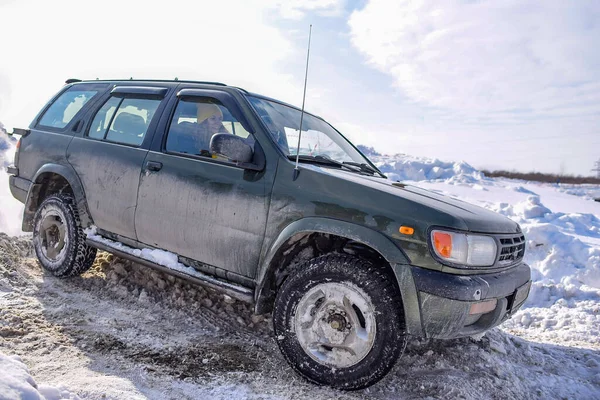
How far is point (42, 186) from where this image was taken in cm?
429

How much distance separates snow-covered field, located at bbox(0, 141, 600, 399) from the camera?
2438mm

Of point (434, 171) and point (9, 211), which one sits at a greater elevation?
point (434, 171)

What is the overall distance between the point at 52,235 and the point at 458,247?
3.88m

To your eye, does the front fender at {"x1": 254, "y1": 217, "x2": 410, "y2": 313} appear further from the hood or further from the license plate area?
the license plate area

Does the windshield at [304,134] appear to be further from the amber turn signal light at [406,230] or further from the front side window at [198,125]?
the amber turn signal light at [406,230]

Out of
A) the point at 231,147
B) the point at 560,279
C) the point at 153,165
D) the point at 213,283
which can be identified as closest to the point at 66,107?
the point at 153,165

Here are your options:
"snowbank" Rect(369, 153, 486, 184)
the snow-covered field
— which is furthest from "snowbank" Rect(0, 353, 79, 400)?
"snowbank" Rect(369, 153, 486, 184)

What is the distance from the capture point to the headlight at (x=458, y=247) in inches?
94.7

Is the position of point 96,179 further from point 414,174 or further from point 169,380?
point 414,174

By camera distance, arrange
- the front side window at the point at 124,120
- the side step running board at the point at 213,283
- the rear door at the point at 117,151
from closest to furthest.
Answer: the side step running board at the point at 213,283, the rear door at the point at 117,151, the front side window at the point at 124,120

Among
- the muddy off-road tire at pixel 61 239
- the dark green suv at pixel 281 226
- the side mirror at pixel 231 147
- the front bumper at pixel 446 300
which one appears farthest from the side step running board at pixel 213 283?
the front bumper at pixel 446 300

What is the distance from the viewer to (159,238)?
3336 mm

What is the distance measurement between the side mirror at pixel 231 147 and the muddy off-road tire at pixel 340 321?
0.86m

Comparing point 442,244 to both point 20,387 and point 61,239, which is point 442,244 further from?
point 61,239
